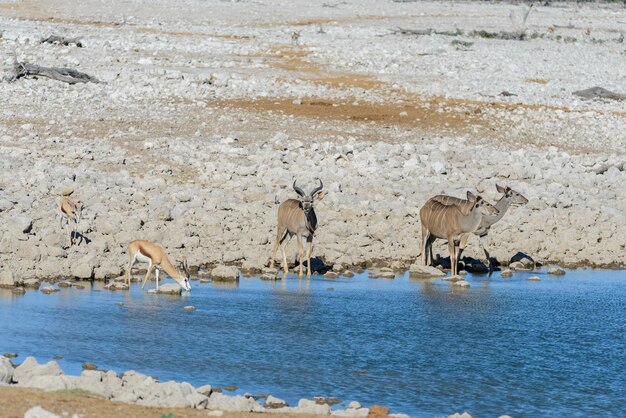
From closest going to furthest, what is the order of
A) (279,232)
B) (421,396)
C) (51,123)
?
(421,396) → (279,232) → (51,123)

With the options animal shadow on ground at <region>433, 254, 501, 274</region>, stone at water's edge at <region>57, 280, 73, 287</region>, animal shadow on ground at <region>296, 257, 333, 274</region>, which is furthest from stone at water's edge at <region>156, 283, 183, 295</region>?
animal shadow on ground at <region>433, 254, 501, 274</region>

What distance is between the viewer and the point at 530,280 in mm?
15641

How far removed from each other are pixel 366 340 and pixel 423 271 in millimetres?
4352

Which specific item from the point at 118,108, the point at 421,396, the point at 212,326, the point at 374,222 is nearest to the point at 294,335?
the point at 212,326

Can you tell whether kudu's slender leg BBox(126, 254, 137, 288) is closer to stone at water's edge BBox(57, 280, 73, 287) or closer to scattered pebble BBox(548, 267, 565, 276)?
stone at water's edge BBox(57, 280, 73, 287)

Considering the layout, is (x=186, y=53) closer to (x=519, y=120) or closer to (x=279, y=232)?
(x=519, y=120)

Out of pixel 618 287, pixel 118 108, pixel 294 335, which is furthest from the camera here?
pixel 118 108

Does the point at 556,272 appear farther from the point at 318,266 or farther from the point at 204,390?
the point at 204,390

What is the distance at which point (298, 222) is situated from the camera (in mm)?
15820

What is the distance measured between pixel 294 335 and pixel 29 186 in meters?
7.51

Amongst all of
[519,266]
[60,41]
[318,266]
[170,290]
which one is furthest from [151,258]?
[60,41]

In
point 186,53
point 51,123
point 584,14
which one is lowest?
point 51,123

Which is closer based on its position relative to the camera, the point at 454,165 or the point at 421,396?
the point at 421,396

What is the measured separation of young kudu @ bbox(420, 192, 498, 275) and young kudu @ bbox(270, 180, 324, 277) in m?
1.60
